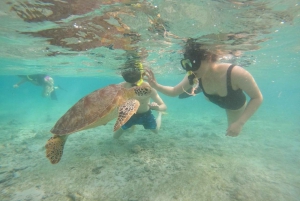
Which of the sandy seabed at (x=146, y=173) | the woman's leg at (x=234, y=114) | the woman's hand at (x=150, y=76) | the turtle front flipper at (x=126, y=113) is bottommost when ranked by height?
the sandy seabed at (x=146, y=173)

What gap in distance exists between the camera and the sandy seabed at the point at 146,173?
4.18m

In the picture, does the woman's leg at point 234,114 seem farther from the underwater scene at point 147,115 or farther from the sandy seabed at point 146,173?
the sandy seabed at point 146,173

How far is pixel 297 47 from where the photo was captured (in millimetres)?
12438

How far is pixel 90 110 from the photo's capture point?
3.96 m

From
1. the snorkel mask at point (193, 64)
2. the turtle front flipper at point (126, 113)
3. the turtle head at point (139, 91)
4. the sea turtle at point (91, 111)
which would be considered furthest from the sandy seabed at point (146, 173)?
the snorkel mask at point (193, 64)

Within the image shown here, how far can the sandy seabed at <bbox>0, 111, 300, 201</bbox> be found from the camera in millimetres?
4180

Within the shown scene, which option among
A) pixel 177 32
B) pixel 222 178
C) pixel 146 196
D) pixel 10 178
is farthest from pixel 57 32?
pixel 222 178

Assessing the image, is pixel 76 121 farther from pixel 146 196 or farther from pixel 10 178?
pixel 10 178

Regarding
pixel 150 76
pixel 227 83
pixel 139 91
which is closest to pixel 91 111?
pixel 139 91

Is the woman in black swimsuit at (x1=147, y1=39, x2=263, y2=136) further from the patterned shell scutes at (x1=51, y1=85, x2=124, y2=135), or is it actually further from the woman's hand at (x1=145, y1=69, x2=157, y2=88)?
the patterned shell scutes at (x1=51, y1=85, x2=124, y2=135)

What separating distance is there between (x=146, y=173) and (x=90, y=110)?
8.70 feet

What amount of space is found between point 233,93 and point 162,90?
6.95 feet

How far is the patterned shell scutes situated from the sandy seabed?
1712 mm

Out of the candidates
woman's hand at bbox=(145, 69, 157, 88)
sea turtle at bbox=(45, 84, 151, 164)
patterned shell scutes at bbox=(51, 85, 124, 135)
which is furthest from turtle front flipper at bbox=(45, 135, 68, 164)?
woman's hand at bbox=(145, 69, 157, 88)
